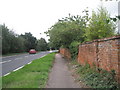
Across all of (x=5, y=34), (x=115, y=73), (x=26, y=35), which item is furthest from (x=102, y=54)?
(x=26, y=35)

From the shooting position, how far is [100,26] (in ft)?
37.1

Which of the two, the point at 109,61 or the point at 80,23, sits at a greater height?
the point at 80,23

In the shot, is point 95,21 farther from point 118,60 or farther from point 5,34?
point 5,34

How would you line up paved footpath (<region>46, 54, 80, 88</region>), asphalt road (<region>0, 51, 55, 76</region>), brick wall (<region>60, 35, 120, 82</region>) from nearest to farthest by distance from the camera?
brick wall (<region>60, 35, 120, 82</region>), paved footpath (<region>46, 54, 80, 88</region>), asphalt road (<region>0, 51, 55, 76</region>)

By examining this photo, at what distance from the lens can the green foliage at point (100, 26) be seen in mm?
11094

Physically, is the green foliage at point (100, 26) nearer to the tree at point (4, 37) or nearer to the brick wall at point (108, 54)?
the brick wall at point (108, 54)

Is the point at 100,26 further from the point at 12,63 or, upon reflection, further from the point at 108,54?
the point at 12,63

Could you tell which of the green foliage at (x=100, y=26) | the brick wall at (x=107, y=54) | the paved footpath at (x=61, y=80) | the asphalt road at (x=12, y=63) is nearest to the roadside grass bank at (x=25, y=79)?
the paved footpath at (x=61, y=80)

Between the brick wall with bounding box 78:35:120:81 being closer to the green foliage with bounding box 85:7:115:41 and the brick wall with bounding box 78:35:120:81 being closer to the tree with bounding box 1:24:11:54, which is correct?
the green foliage with bounding box 85:7:115:41

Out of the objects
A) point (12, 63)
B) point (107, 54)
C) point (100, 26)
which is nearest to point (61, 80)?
Answer: point (107, 54)

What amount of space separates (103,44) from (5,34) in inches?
1579

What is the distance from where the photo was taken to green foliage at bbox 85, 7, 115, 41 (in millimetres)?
11094

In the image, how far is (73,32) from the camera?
20.8 metres

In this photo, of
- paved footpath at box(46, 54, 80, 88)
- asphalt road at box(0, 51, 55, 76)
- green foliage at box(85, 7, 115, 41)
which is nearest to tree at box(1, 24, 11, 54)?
asphalt road at box(0, 51, 55, 76)
